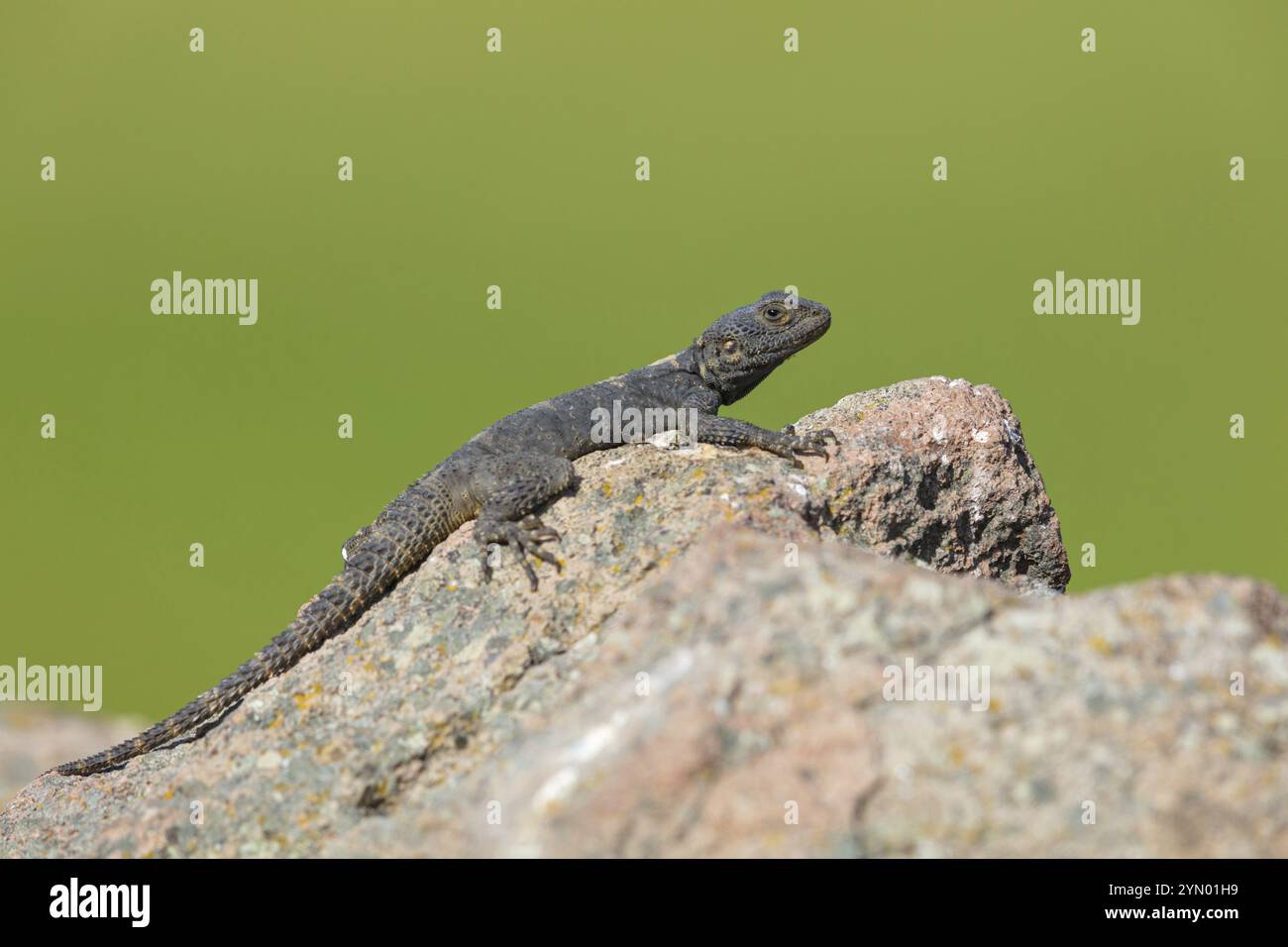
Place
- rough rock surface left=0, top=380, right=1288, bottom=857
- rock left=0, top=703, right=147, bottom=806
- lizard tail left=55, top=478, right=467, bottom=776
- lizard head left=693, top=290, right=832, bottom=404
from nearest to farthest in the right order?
rough rock surface left=0, top=380, right=1288, bottom=857
lizard tail left=55, top=478, right=467, bottom=776
lizard head left=693, top=290, right=832, bottom=404
rock left=0, top=703, right=147, bottom=806

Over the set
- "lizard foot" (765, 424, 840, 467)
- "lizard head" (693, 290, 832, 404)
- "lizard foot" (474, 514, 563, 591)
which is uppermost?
"lizard head" (693, 290, 832, 404)

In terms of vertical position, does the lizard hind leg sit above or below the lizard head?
below

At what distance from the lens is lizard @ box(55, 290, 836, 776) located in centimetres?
730

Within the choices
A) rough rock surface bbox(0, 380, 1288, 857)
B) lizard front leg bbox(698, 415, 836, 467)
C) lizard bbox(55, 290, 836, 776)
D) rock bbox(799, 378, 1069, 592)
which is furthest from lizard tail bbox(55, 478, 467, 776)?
rock bbox(799, 378, 1069, 592)

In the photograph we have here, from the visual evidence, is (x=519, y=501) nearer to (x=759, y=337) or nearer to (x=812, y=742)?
(x=759, y=337)

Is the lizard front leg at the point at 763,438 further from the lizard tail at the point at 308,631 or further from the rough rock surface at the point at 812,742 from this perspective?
the rough rock surface at the point at 812,742

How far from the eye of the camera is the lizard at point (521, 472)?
7297 mm

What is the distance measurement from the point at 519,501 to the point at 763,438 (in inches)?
66.2

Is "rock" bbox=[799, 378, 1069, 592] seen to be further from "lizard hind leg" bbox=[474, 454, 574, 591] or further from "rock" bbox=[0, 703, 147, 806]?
"rock" bbox=[0, 703, 147, 806]

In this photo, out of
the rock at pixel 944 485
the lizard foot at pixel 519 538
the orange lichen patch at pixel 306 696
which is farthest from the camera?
the rock at pixel 944 485

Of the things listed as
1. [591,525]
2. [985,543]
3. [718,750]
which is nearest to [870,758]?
[718,750]

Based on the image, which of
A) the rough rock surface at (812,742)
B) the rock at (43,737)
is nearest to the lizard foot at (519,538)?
the rough rock surface at (812,742)

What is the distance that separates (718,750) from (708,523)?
8.12 ft
